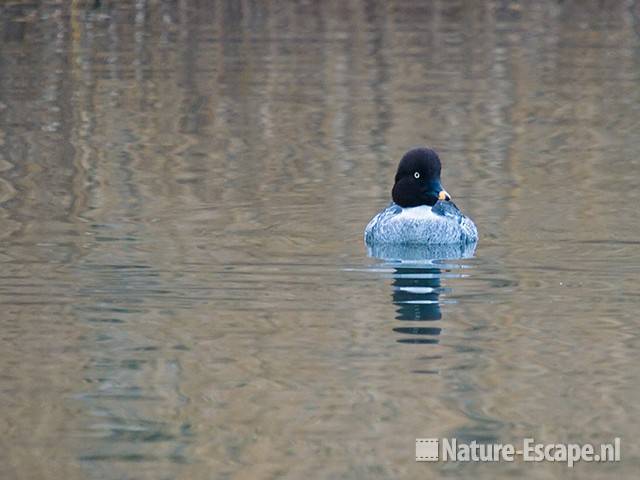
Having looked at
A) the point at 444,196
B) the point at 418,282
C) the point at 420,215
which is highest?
the point at 444,196

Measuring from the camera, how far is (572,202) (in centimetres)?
1335

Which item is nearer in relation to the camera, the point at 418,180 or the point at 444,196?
the point at 444,196

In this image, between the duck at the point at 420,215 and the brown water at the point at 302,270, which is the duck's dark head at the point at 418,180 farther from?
the brown water at the point at 302,270

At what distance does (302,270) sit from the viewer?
11055mm

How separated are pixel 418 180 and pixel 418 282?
5.37ft

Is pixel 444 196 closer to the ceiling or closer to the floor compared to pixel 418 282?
closer to the ceiling

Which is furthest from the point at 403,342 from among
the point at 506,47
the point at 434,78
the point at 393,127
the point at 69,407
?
the point at 506,47

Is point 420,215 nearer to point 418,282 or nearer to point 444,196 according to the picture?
point 444,196

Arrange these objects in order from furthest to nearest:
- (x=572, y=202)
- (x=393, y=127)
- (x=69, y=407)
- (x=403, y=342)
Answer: (x=393, y=127)
(x=572, y=202)
(x=403, y=342)
(x=69, y=407)

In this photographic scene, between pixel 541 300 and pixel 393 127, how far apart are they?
772cm

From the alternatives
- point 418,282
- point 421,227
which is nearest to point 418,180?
point 421,227

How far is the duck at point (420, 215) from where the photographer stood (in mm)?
12039

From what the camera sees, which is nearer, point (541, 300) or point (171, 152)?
point (541, 300)

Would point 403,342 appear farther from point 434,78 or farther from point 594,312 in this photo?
point 434,78
